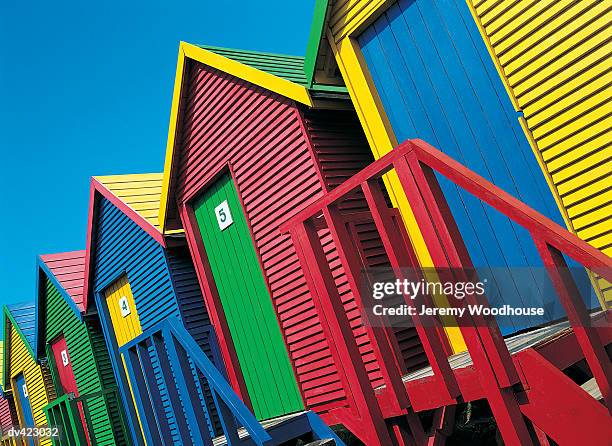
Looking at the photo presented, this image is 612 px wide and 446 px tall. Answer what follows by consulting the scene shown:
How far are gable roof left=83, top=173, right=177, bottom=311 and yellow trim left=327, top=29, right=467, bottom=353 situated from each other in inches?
195

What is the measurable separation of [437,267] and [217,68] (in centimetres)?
665

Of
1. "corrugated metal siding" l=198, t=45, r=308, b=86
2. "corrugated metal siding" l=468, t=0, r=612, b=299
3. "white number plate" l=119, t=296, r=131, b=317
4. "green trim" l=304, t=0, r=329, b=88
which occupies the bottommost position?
"corrugated metal siding" l=468, t=0, r=612, b=299

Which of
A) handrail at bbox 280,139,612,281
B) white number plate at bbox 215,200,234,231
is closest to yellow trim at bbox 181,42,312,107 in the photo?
white number plate at bbox 215,200,234,231

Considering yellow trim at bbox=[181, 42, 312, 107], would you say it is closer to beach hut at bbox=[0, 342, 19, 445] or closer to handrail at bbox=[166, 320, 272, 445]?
handrail at bbox=[166, 320, 272, 445]

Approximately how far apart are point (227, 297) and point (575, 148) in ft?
20.1

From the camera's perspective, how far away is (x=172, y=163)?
34.5 ft

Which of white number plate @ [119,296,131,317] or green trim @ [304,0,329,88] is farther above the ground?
green trim @ [304,0,329,88]

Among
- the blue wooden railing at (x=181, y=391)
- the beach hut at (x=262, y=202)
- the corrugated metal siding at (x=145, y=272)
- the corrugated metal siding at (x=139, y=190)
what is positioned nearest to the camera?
the blue wooden railing at (x=181, y=391)

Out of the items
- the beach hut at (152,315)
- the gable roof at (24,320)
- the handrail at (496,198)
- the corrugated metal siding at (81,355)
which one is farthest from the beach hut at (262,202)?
the gable roof at (24,320)

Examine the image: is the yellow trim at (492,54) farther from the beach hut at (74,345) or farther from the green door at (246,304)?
the beach hut at (74,345)

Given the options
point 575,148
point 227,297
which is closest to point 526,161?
point 575,148

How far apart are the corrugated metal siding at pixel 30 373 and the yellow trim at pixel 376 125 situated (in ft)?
47.7

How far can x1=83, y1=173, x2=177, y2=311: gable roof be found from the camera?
11.8 metres

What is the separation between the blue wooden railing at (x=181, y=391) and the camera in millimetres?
4891
